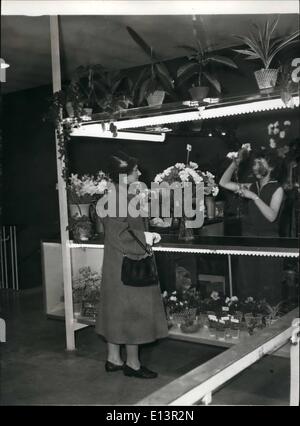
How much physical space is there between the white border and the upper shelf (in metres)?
0.77

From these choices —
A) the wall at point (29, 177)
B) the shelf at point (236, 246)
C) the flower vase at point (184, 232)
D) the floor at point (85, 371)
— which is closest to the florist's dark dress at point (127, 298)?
the floor at point (85, 371)

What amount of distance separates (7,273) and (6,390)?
389cm

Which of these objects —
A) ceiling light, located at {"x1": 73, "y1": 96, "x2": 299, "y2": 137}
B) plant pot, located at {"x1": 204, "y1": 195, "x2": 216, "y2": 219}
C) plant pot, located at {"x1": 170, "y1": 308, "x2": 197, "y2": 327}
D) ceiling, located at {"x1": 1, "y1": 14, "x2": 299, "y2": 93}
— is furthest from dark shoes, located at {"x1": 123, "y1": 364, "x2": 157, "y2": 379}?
ceiling, located at {"x1": 1, "y1": 14, "x2": 299, "y2": 93}

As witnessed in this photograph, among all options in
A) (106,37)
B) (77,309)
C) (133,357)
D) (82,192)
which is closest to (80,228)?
(82,192)

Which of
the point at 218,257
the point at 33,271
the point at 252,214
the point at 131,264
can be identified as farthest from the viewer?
the point at 33,271

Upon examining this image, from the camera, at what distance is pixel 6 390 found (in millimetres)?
3365

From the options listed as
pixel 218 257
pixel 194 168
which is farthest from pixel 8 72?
pixel 218 257

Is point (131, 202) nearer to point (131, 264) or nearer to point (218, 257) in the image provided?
point (131, 264)

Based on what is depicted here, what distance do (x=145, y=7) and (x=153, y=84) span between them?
201 centimetres

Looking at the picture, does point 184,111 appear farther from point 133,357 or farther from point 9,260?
point 9,260

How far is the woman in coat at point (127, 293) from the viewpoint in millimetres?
3379

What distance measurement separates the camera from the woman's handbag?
3359 millimetres

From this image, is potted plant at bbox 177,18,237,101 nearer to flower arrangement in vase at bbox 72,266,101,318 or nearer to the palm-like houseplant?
the palm-like houseplant

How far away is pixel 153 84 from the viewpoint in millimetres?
3867
